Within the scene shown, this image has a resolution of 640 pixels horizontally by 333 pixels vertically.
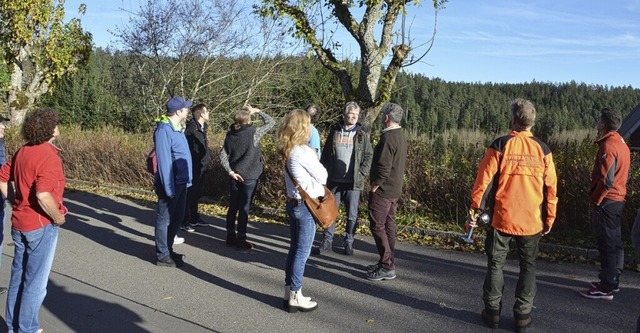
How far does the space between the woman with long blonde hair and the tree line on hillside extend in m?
6.56

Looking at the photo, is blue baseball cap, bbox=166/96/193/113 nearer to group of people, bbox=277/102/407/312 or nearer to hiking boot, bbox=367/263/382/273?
group of people, bbox=277/102/407/312

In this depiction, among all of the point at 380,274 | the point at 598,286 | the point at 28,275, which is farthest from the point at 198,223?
the point at 598,286

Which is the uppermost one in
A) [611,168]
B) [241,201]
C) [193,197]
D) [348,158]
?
[611,168]

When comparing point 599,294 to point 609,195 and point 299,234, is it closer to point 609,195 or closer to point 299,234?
point 609,195

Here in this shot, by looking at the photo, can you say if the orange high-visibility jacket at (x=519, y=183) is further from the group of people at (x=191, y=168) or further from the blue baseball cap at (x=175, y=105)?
the blue baseball cap at (x=175, y=105)

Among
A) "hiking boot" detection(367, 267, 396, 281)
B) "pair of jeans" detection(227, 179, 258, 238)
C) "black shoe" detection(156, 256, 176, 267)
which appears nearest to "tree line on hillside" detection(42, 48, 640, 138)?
"pair of jeans" detection(227, 179, 258, 238)

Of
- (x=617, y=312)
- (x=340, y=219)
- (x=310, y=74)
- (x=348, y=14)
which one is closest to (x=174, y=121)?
(x=340, y=219)

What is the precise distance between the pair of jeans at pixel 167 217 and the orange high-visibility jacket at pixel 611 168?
4.40m

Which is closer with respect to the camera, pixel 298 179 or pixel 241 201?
pixel 298 179

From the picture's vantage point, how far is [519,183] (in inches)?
177

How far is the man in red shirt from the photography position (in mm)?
4016

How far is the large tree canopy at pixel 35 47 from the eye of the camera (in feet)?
69.1

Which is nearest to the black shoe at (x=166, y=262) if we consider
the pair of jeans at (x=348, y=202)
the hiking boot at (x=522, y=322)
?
the pair of jeans at (x=348, y=202)

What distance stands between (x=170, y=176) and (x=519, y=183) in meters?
3.70
